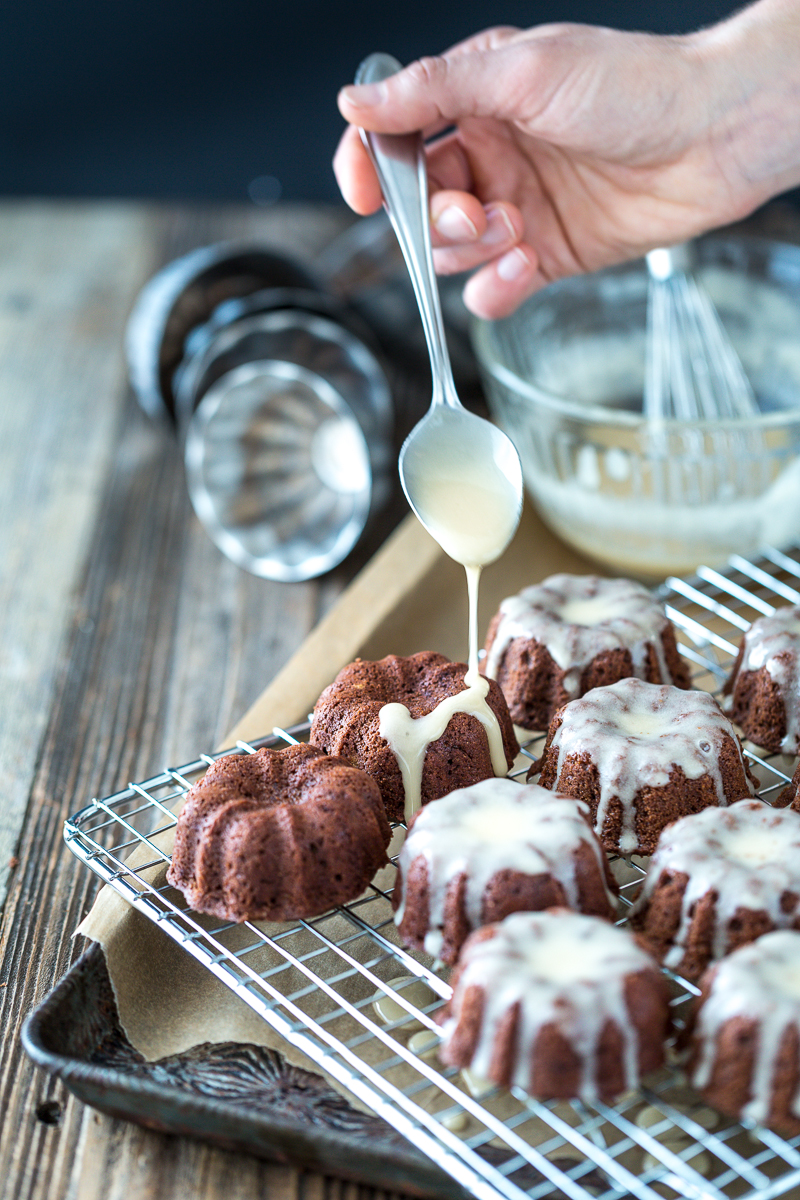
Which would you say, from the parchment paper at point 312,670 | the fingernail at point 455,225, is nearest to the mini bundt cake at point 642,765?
the parchment paper at point 312,670

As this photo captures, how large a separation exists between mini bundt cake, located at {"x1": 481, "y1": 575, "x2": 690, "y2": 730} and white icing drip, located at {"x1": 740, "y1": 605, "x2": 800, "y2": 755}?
0.14m

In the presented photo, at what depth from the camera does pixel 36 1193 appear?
5.31 ft

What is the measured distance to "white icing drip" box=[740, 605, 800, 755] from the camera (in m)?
2.12

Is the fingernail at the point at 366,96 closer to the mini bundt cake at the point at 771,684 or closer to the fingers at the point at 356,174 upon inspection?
the fingers at the point at 356,174

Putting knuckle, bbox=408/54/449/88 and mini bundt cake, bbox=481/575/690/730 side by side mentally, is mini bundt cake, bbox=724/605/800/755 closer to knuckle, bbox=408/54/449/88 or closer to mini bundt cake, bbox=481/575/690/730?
mini bundt cake, bbox=481/575/690/730

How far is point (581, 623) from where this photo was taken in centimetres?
223

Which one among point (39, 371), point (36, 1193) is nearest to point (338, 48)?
point (39, 371)

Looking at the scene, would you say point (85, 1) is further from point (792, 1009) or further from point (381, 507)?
point (792, 1009)

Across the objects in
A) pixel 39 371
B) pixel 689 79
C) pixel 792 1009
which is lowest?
pixel 792 1009

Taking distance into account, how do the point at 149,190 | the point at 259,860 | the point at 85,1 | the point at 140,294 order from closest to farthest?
the point at 259,860, the point at 140,294, the point at 85,1, the point at 149,190

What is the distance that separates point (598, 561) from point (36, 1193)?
1870 millimetres

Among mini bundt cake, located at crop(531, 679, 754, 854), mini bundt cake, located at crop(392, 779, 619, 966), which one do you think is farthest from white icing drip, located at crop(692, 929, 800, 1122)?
mini bundt cake, located at crop(531, 679, 754, 854)

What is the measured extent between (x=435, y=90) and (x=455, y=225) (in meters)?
0.35

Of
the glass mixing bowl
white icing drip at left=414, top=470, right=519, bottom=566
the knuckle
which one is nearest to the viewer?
white icing drip at left=414, top=470, right=519, bottom=566
